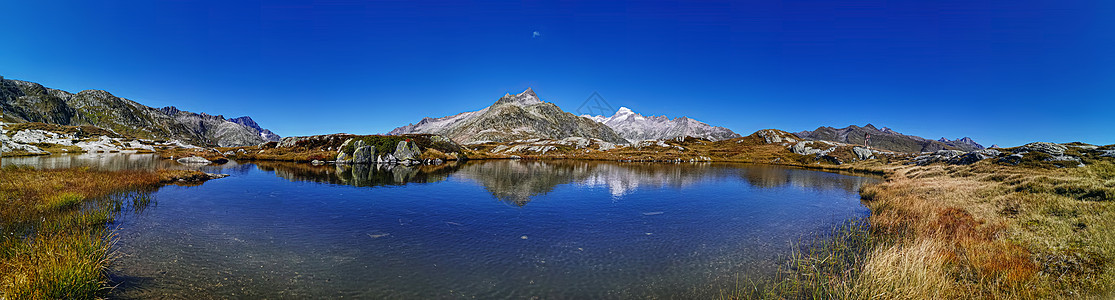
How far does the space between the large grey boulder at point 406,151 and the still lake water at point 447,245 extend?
6285 cm

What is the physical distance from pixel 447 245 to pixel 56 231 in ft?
54.1

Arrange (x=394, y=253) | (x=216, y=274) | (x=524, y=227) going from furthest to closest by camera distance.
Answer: (x=524, y=227) → (x=394, y=253) → (x=216, y=274)

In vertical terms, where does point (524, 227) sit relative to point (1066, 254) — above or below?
below

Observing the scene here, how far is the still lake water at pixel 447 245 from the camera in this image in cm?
1381

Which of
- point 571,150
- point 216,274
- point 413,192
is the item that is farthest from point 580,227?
point 571,150

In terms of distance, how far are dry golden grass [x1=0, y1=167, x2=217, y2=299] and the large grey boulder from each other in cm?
5822

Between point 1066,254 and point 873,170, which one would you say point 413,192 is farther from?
point 873,170

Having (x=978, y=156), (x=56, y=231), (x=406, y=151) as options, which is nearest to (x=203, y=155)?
(x=406, y=151)

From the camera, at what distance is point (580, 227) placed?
24.5 m

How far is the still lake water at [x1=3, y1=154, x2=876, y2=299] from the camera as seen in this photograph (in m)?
13.8

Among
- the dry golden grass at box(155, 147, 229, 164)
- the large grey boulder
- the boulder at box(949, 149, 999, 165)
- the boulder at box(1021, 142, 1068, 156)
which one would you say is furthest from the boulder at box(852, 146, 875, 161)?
the dry golden grass at box(155, 147, 229, 164)

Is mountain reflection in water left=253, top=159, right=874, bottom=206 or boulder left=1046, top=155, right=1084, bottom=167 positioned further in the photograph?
boulder left=1046, top=155, right=1084, bottom=167

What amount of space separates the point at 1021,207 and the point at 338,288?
35.1m

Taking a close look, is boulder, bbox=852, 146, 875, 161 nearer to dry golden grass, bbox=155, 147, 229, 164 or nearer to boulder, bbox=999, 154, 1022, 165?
boulder, bbox=999, 154, 1022, 165
